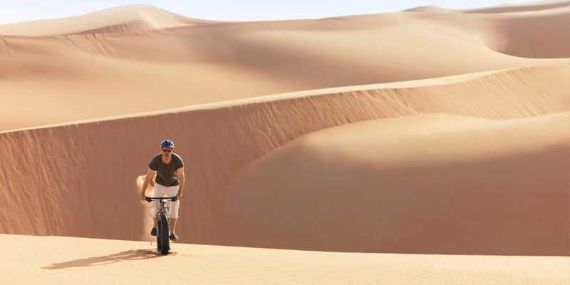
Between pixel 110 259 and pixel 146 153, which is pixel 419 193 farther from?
pixel 110 259

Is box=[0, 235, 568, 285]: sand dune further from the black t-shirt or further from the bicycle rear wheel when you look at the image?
the black t-shirt

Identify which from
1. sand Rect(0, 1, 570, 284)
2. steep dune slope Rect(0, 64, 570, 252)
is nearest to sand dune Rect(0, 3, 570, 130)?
sand Rect(0, 1, 570, 284)

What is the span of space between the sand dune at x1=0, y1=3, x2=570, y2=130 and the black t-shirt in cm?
2673

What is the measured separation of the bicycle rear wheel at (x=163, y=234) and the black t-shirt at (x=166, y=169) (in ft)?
1.47

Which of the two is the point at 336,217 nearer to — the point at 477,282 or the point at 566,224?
the point at 566,224

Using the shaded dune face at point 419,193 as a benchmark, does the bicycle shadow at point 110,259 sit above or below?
below

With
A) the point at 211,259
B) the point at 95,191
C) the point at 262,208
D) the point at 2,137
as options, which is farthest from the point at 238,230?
the point at 211,259

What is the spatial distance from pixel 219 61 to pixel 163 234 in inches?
1839

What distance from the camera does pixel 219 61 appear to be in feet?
185

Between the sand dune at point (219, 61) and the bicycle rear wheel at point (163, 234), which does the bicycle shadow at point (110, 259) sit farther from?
the sand dune at point (219, 61)

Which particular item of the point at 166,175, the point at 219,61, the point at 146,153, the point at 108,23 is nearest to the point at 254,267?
the point at 166,175

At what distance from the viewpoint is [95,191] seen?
2355cm

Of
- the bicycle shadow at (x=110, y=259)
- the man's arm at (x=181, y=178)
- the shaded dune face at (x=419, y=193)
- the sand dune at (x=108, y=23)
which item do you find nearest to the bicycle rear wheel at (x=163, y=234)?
the bicycle shadow at (x=110, y=259)

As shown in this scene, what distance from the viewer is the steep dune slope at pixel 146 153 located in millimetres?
22562
